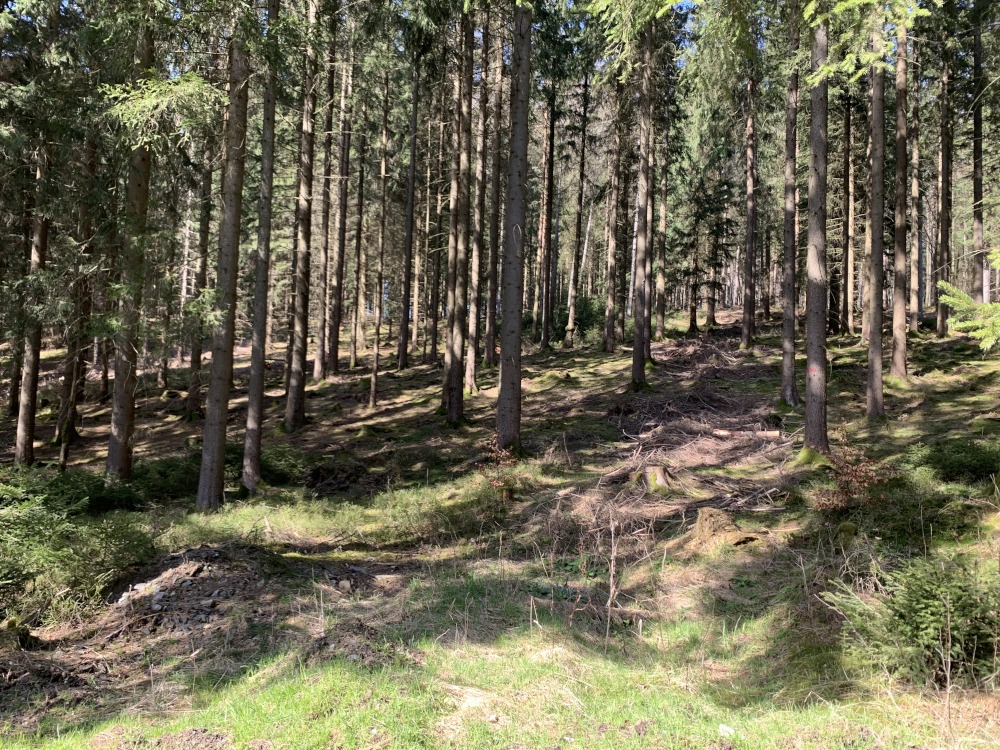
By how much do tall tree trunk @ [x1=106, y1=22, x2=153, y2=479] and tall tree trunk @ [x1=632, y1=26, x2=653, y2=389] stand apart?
13854 millimetres

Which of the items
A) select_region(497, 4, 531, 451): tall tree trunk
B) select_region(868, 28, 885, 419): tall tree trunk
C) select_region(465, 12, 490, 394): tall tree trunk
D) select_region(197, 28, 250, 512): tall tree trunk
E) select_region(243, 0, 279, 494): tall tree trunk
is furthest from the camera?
select_region(465, 12, 490, 394): tall tree trunk

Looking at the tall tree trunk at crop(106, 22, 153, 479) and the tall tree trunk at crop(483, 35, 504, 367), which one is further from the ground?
the tall tree trunk at crop(483, 35, 504, 367)

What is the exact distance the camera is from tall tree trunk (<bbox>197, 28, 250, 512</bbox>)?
10.9m

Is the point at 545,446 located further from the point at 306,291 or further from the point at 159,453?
the point at 159,453

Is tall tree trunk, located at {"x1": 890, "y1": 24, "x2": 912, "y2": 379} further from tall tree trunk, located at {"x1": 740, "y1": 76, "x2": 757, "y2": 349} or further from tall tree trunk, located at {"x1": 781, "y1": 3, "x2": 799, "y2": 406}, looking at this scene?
tall tree trunk, located at {"x1": 740, "y1": 76, "x2": 757, "y2": 349}

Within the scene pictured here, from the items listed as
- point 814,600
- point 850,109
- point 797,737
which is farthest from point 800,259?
point 797,737

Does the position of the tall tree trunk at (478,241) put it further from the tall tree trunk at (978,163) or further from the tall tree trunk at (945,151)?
the tall tree trunk at (945,151)

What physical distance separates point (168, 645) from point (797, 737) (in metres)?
5.39

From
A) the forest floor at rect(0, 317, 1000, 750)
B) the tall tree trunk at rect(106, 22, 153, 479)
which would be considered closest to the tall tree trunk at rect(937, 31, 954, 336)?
the forest floor at rect(0, 317, 1000, 750)

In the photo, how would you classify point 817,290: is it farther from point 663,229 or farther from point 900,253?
point 663,229

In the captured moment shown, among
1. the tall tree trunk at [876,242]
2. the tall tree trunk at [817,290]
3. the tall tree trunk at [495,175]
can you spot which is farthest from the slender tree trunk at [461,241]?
the tall tree trunk at [876,242]

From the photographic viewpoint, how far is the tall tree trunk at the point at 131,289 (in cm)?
1105

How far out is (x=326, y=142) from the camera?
22.4 m

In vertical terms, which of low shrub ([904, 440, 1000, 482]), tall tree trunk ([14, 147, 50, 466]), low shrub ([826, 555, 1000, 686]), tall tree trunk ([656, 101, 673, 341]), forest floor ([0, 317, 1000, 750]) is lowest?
forest floor ([0, 317, 1000, 750])
